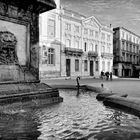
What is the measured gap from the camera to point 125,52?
56.6 metres

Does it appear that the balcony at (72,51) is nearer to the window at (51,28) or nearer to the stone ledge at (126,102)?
the window at (51,28)

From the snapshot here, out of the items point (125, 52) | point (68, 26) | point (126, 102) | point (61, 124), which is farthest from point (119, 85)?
point (125, 52)

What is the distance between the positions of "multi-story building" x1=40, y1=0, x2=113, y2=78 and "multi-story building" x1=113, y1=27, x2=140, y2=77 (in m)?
6.98

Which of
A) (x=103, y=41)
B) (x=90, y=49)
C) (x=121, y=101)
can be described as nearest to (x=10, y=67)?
(x=121, y=101)

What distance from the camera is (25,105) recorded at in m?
5.11

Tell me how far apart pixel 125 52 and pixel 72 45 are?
2615 cm

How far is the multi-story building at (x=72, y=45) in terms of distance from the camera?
1202 inches

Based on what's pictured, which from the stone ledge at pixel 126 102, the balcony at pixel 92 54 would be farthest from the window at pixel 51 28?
the stone ledge at pixel 126 102

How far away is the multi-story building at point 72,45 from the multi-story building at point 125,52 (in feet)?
22.9

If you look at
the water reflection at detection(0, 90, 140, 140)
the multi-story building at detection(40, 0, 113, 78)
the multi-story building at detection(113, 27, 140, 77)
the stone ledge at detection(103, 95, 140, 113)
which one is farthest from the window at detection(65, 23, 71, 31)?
the water reflection at detection(0, 90, 140, 140)

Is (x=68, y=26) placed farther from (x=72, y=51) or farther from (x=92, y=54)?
(x=92, y=54)

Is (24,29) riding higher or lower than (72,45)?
lower

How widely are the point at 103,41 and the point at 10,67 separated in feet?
137

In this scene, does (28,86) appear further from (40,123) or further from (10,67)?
(40,123)
